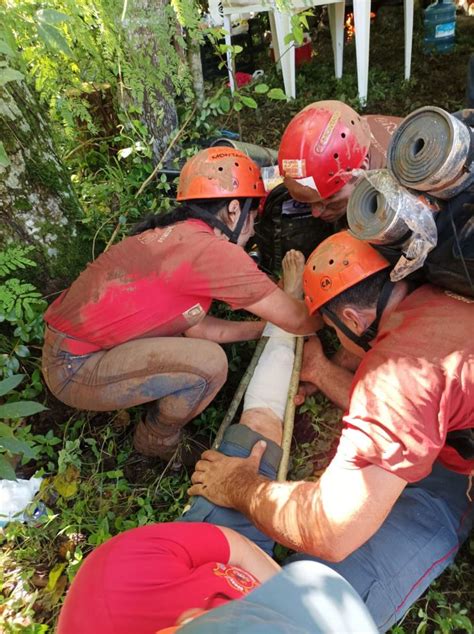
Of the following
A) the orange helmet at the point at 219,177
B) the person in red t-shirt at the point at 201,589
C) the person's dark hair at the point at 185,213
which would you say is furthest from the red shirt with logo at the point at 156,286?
the person in red t-shirt at the point at 201,589

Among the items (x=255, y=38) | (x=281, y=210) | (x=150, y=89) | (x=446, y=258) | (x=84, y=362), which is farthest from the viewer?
(x=255, y=38)

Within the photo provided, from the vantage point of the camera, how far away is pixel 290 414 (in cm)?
297

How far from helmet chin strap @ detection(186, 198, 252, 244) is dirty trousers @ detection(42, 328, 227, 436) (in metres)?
0.67

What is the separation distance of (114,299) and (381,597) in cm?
196

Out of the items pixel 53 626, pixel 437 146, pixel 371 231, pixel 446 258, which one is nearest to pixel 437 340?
pixel 446 258

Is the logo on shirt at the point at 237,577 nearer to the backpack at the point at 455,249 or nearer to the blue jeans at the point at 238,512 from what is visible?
the blue jeans at the point at 238,512

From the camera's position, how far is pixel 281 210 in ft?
11.9

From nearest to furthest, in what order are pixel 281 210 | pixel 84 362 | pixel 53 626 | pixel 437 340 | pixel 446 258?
pixel 437 340
pixel 446 258
pixel 53 626
pixel 84 362
pixel 281 210

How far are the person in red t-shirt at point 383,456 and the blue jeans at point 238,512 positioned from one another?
0.21 ft

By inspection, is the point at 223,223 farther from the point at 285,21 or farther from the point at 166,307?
the point at 285,21

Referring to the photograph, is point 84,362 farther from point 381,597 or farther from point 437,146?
point 437,146

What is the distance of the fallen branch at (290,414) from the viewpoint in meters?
2.79

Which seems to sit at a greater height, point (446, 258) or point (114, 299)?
point (446, 258)

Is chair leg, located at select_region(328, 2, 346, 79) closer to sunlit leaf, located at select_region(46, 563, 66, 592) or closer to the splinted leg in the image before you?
the splinted leg
